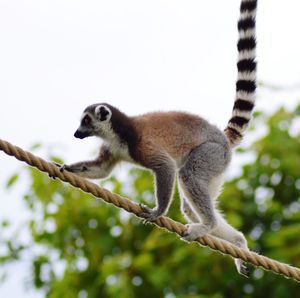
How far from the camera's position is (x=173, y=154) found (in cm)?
584

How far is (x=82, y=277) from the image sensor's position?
10.1 m

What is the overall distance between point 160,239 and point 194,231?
421 centimetres

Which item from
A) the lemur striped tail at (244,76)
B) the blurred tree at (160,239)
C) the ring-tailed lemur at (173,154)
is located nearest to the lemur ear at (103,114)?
the ring-tailed lemur at (173,154)

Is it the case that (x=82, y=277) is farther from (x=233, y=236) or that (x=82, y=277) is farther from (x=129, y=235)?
(x=233, y=236)

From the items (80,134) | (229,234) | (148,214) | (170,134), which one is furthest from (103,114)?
(229,234)

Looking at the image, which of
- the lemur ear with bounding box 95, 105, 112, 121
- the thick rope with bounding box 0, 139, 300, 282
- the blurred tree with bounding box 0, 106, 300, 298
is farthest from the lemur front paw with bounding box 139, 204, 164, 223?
the blurred tree with bounding box 0, 106, 300, 298

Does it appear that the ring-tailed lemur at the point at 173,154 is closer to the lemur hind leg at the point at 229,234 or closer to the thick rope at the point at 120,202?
the lemur hind leg at the point at 229,234

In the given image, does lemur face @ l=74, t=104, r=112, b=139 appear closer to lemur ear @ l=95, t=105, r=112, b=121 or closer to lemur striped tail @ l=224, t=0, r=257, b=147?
lemur ear @ l=95, t=105, r=112, b=121

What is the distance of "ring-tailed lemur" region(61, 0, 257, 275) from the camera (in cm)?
560

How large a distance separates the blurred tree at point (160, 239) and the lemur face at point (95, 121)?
344cm

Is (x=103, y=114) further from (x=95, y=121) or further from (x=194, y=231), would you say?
(x=194, y=231)

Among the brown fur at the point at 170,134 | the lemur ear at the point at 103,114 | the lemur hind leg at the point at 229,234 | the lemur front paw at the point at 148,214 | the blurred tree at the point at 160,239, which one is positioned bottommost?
the blurred tree at the point at 160,239

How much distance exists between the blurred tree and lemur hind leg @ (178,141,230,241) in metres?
3.33

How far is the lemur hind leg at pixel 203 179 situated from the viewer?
562cm
